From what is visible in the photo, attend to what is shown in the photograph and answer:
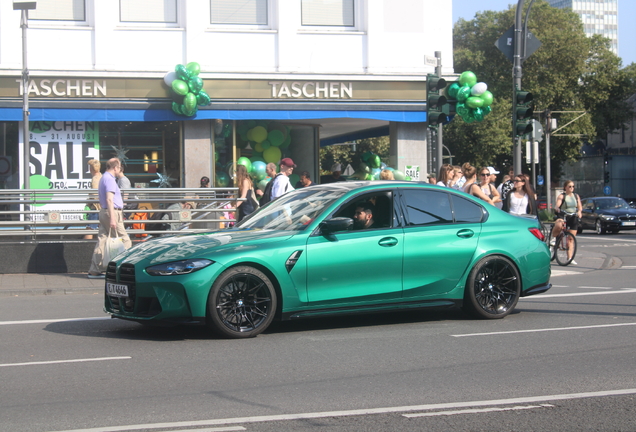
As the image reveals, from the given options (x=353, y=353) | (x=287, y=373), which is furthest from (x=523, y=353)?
(x=287, y=373)

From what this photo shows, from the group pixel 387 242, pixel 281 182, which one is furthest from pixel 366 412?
pixel 281 182

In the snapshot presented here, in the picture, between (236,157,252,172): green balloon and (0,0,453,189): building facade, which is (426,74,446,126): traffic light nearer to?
(0,0,453,189): building facade

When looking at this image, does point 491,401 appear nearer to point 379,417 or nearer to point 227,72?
point 379,417

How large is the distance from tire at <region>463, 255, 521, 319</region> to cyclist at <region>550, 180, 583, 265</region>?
8465mm

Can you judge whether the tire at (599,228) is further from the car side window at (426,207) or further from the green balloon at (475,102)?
the car side window at (426,207)

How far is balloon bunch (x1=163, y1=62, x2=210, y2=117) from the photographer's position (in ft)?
62.8

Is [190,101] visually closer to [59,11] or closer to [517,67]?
[59,11]

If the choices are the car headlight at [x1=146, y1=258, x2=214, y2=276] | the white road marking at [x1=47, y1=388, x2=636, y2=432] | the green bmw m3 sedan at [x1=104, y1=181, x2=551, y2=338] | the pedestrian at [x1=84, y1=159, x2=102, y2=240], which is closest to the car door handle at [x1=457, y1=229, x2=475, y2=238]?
the green bmw m3 sedan at [x1=104, y1=181, x2=551, y2=338]

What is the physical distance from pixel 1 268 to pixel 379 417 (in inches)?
414

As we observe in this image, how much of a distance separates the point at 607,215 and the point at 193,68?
21.6 meters

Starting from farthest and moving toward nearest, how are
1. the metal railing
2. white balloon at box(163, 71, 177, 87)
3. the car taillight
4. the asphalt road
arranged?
white balloon at box(163, 71, 177, 87), the metal railing, the car taillight, the asphalt road

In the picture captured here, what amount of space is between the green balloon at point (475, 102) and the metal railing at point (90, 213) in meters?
6.71

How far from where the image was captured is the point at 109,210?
12523 mm

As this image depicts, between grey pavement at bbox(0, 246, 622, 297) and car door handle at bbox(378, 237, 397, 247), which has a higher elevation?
car door handle at bbox(378, 237, 397, 247)
